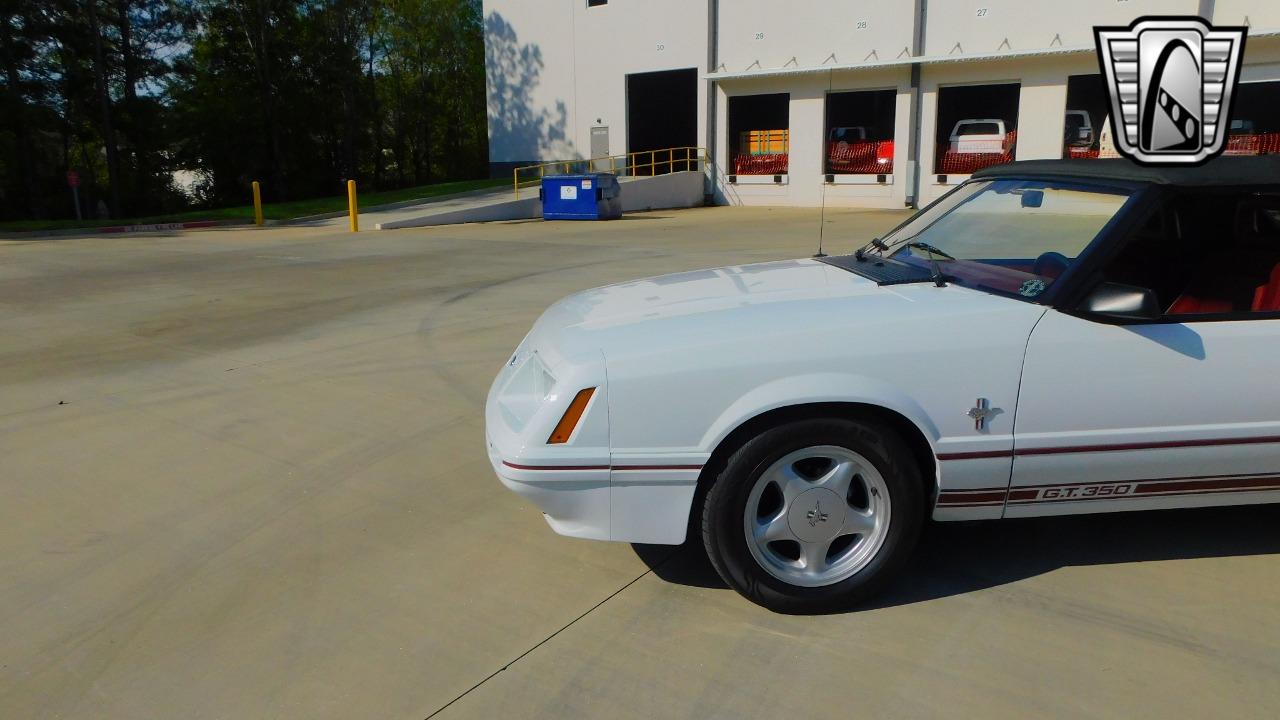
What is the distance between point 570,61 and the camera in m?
35.5

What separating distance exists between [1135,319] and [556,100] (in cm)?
3459

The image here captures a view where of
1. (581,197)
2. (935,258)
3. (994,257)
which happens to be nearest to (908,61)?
(581,197)

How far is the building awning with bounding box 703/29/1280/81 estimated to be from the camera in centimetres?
2591

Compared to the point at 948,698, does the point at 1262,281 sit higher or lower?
higher

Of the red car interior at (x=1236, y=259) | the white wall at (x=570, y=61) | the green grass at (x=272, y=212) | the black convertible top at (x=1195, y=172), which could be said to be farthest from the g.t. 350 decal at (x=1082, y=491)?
the white wall at (x=570, y=61)

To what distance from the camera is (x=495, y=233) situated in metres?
20.6

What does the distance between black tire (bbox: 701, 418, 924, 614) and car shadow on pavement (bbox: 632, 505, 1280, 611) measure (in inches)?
6.2

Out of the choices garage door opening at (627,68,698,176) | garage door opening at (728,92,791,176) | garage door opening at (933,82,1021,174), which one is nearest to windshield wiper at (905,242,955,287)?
garage door opening at (933,82,1021,174)

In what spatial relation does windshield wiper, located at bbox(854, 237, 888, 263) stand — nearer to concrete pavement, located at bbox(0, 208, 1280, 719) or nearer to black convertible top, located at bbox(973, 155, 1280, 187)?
black convertible top, located at bbox(973, 155, 1280, 187)

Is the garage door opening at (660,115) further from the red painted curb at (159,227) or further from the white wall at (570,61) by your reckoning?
the red painted curb at (159,227)

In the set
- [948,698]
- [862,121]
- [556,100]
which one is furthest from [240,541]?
[862,121]

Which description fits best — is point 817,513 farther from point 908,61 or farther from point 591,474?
point 908,61

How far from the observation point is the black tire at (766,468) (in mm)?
3236

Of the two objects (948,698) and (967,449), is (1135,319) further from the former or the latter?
(948,698)
